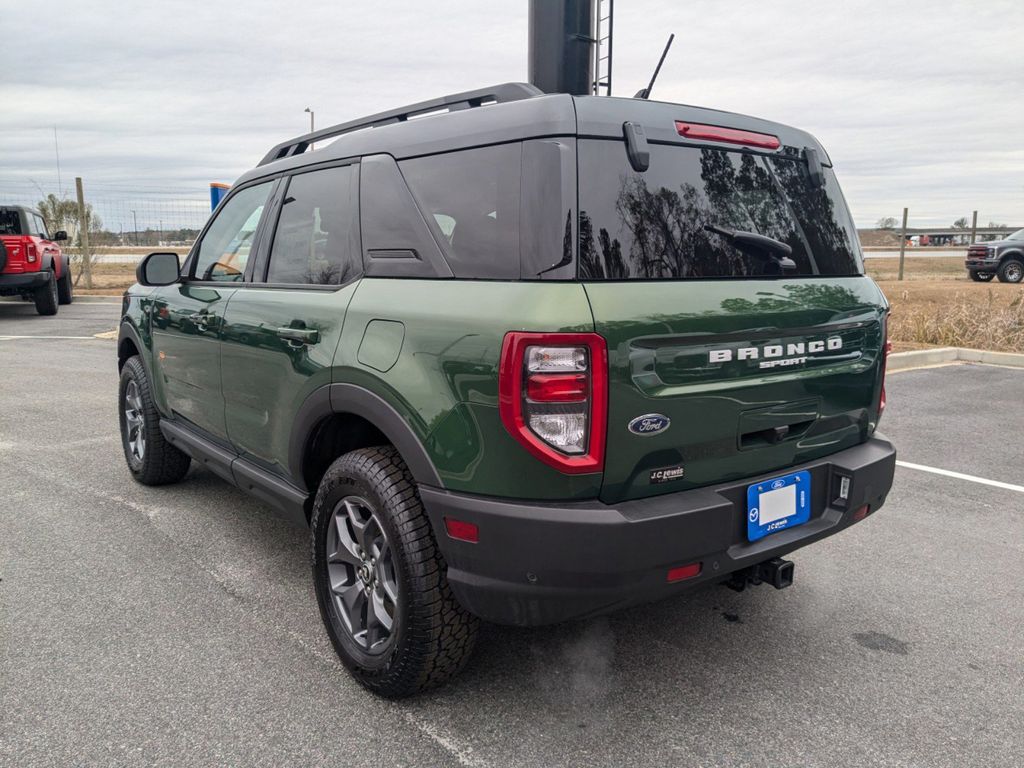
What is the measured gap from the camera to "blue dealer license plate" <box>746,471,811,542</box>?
8.11ft

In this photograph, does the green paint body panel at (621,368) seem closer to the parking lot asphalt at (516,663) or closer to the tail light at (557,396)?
the tail light at (557,396)

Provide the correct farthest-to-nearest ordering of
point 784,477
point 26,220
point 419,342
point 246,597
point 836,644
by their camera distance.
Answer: point 26,220 → point 246,597 → point 836,644 → point 784,477 → point 419,342

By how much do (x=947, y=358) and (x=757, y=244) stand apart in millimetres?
8580

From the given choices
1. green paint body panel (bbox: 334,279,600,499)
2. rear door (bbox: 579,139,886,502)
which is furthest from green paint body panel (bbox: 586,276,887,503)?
green paint body panel (bbox: 334,279,600,499)

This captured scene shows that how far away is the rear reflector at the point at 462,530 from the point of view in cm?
227

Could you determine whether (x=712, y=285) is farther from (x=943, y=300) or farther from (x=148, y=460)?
(x=943, y=300)

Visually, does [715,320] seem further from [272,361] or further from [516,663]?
[272,361]

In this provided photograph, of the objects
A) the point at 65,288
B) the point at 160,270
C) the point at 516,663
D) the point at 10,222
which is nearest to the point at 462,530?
the point at 516,663

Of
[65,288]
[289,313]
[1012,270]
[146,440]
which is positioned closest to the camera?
[289,313]

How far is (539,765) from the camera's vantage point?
7.61 ft

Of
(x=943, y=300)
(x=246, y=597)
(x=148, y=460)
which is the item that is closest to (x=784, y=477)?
(x=246, y=597)

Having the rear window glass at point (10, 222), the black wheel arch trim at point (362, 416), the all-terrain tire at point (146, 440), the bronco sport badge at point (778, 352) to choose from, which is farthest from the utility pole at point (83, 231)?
the bronco sport badge at point (778, 352)

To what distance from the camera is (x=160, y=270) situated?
4184mm

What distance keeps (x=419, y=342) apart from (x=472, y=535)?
1.95ft
